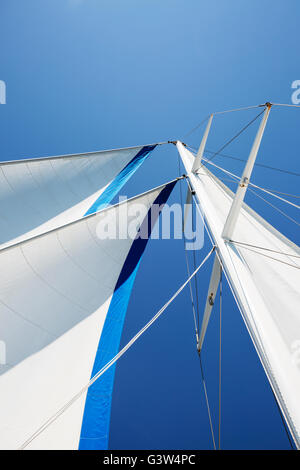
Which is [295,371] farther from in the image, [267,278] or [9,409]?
[9,409]

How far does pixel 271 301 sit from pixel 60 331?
7.14 feet

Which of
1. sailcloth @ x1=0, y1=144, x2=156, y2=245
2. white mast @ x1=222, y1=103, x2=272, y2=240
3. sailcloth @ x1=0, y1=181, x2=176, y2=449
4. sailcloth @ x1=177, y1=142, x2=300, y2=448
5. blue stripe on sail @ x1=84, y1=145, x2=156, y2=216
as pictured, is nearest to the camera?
sailcloth @ x1=177, y1=142, x2=300, y2=448

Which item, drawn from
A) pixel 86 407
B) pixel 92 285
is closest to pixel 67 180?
pixel 92 285

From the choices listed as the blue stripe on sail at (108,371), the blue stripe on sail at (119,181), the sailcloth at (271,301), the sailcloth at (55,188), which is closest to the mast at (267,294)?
the sailcloth at (271,301)

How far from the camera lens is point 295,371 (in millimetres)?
1398

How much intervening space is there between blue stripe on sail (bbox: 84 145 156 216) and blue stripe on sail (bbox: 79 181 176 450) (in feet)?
5.89

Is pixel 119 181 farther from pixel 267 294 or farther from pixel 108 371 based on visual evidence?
pixel 267 294

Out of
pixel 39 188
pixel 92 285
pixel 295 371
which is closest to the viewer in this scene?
pixel 295 371

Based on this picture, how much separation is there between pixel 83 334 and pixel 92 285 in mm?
719

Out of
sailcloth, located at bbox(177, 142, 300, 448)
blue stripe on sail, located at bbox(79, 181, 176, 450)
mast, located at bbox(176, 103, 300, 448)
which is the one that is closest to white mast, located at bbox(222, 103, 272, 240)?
mast, located at bbox(176, 103, 300, 448)

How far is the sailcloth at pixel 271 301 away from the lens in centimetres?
128

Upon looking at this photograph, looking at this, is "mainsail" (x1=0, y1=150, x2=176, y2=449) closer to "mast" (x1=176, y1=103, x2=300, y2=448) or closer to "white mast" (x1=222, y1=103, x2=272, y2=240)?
"mast" (x1=176, y1=103, x2=300, y2=448)

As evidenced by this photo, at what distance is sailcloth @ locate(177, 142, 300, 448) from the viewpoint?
1277 mm

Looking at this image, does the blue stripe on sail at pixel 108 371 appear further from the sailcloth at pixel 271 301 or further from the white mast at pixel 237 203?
the white mast at pixel 237 203
